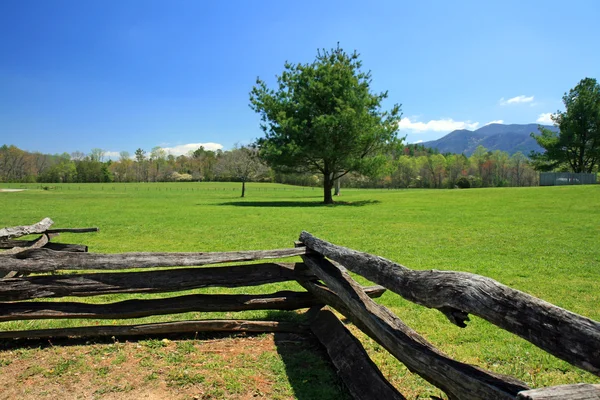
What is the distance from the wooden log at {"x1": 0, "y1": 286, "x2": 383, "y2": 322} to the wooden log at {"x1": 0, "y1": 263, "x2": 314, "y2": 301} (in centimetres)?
29

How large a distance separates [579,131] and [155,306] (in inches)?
2715

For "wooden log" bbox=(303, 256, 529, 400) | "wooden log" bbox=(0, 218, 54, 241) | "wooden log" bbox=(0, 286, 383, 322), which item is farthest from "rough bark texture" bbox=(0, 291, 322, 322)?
"wooden log" bbox=(0, 218, 54, 241)

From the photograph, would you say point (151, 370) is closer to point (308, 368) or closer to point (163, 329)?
point (163, 329)

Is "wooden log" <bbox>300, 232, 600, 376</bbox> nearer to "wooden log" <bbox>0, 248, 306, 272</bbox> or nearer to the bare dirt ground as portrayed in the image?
the bare dirt ground

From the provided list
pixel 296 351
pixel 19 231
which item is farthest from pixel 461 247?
pixel 19 231

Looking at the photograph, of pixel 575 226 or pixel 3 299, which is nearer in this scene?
pixel 3 299

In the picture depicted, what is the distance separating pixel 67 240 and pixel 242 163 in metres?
32.1

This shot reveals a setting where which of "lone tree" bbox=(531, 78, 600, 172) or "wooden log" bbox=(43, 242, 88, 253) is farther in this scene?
"lone tree" bbox=(531, 78, 600, 172)

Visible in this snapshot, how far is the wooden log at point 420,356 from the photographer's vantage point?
2.28 m

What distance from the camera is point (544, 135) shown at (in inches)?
2446

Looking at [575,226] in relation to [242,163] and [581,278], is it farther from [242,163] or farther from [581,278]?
[242,163]

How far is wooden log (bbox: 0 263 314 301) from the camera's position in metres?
4.43

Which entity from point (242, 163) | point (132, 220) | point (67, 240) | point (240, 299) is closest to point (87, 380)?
point (240, 299)

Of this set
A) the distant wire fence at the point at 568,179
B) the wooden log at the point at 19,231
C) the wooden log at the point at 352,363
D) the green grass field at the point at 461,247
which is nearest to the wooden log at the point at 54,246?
the wooden log at the point at 19,231
